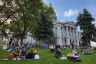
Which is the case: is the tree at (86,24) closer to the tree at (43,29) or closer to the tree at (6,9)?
the tree at (43,29)

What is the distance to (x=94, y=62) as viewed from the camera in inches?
1017

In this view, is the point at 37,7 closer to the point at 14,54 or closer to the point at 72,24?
the point at 14,54

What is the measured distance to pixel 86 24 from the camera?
56.8 m

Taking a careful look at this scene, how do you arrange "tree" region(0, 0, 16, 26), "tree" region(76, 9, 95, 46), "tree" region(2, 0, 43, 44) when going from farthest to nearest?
"tree" region(76, 9, 95, 46) < "tree" region(2, 0, 43, 44) < "tree" region(0, 0, 16, 26)

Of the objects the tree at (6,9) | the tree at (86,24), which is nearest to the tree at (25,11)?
the tree at (6,9)

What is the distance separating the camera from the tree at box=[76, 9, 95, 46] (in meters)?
56.4

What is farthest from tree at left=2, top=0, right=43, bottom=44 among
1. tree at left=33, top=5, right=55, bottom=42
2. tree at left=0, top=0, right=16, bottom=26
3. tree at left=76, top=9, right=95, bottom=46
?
tree at left=76, top=9, right=95, bottom=46

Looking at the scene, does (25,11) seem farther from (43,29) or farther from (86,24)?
(86,24)

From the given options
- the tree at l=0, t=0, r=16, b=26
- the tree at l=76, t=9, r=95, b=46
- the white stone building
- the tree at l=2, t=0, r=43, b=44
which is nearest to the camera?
the tree at l=0, t=0, r=16, b=26

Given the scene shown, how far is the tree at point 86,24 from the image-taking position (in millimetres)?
56406

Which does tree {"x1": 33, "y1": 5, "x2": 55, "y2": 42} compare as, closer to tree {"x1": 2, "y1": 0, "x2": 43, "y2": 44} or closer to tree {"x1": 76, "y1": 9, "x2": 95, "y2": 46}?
tree {"x1": 2, "y1": 0, "x2": 43, "y2": 44}

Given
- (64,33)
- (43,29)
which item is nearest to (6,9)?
(43,29)

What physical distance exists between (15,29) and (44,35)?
30.8 feet

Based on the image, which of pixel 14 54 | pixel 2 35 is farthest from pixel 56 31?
pixel 14 54
